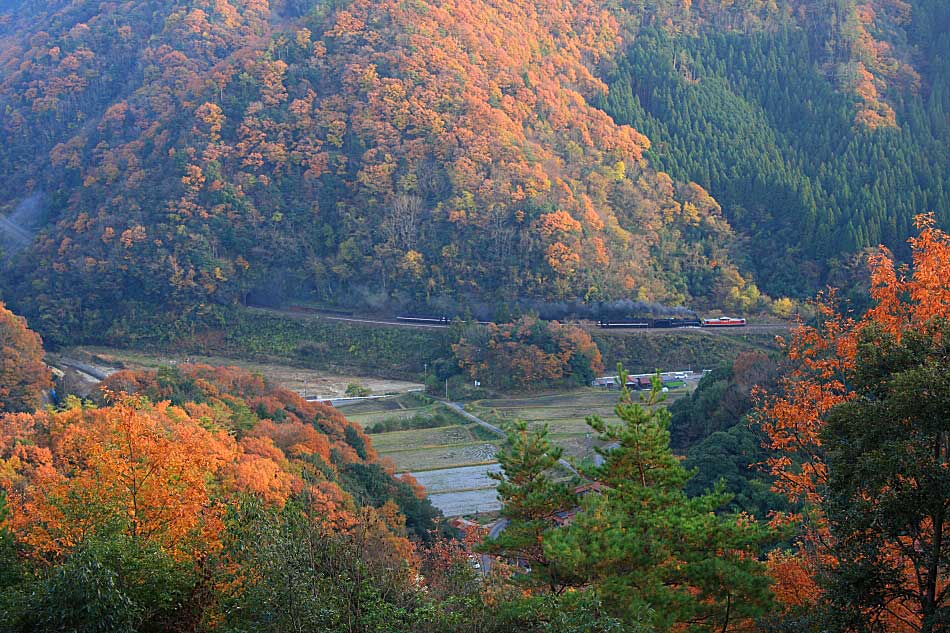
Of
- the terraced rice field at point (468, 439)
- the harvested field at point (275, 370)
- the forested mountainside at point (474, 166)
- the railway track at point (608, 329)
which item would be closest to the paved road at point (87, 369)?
the harvested field at point (275, 370)

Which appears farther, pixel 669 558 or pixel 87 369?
pixel 87 369

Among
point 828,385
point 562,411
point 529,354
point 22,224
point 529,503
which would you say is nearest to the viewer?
point 529,503

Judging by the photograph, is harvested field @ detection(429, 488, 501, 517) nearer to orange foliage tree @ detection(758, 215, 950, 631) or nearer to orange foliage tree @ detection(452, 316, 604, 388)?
orange foliage tree @ detection(452, 316, 604, 388)

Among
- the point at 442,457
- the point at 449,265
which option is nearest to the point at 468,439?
the point at 442,457

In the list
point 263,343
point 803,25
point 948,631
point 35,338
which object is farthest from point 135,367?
point 803,25

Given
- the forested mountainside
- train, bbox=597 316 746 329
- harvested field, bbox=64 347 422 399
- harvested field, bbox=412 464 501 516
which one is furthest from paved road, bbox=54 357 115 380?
train, bbox=597 316 746 329

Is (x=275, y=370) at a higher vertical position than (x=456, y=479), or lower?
higher

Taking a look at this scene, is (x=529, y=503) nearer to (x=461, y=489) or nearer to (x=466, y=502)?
(x=466, y=502)

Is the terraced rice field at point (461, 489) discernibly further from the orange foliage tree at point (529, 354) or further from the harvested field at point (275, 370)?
the harvested field at point (275, 370)
